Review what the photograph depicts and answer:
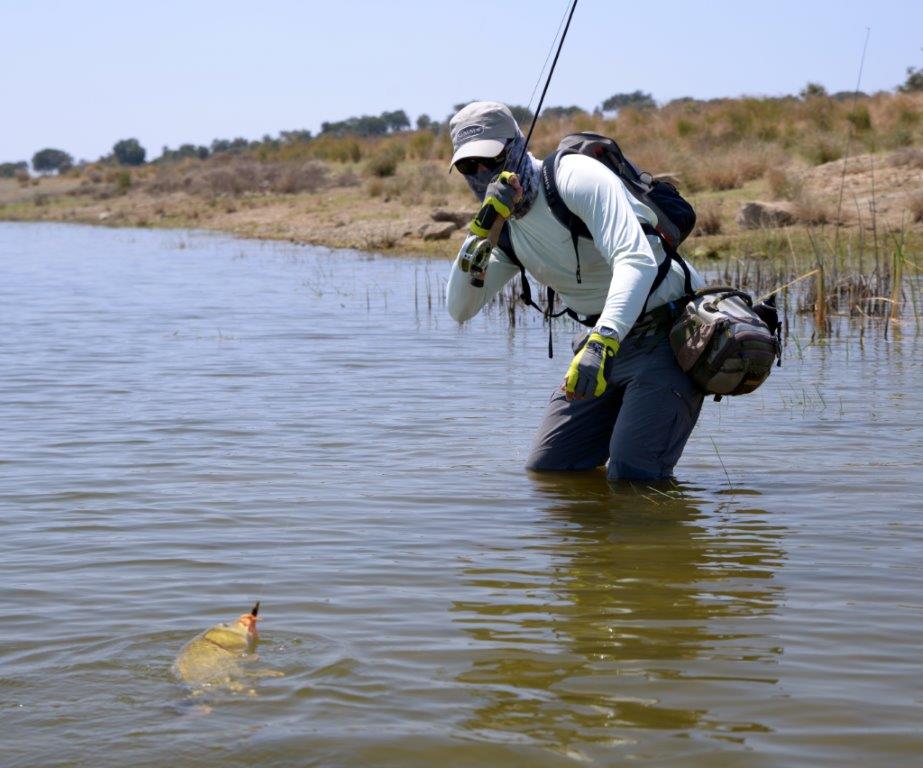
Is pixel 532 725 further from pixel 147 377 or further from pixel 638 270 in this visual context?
pixel 147 377

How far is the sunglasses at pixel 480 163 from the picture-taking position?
526 centimetres

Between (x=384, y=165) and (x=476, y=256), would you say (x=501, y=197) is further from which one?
(x=384, y=165)

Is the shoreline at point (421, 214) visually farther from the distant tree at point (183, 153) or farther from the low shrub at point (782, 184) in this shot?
the distant tree at point (183, 153)

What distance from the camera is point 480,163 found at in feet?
17.5

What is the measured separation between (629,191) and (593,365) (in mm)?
828

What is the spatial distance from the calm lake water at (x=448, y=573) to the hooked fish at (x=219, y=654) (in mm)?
72

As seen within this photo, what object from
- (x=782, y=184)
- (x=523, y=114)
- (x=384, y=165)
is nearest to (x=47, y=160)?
(x=384, y=165)

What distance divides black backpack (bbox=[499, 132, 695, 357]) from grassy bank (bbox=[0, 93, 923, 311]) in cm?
484

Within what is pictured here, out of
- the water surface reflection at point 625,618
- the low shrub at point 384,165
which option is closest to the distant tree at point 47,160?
the low shrub at point 384,165

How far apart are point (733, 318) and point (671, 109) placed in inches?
1187

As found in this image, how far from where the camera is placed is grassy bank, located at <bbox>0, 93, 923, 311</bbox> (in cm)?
1606

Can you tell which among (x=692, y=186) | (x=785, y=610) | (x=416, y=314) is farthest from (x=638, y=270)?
(x=692, y=186)

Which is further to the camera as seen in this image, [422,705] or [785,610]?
[785,610]

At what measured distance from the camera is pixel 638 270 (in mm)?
4941
